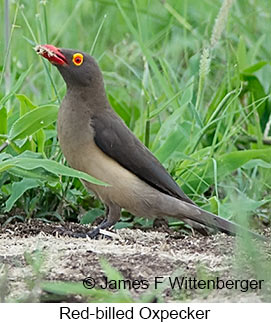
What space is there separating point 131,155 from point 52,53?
2.29 ft

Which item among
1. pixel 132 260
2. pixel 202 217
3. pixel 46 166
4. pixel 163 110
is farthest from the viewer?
pixel 163 110

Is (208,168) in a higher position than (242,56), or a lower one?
lower

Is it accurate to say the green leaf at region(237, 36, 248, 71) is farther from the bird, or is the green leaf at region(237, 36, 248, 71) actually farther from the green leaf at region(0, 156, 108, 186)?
the green leaf at region(0, 156, 108, 186)

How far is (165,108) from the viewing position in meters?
5.74

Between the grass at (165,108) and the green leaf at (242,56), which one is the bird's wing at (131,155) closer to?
the grass at (165,108)

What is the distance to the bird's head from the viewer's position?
4.91m

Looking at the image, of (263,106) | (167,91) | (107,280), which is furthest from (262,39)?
(107,280)

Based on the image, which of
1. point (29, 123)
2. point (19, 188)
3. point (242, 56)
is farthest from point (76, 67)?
point (242, 56)

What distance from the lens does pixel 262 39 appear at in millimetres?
7094

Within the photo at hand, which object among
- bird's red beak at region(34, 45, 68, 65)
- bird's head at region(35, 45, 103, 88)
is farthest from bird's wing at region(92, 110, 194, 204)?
bird's red beak at region(34, 45, 68, 65)

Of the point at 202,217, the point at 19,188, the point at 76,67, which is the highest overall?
the point at 76,67

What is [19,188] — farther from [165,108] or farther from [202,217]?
[165,108]

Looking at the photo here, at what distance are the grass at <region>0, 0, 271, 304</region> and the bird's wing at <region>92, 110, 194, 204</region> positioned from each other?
28 cm
